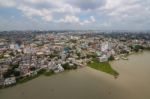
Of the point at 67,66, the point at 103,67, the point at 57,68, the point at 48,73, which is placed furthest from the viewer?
the point at 103,67

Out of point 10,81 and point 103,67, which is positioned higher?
point 10,81

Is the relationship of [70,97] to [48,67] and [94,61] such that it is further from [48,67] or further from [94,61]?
[94,61]

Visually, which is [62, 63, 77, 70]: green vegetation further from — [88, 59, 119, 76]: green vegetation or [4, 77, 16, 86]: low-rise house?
[4, 77, 16, 86]: low-rise house

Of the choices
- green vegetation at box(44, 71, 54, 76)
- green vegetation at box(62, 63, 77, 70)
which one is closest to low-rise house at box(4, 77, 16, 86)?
green vegetation at box(44, 71, 54, 76)

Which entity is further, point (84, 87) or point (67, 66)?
point (67, 66)

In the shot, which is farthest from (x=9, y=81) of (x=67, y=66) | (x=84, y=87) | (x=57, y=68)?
(x=67, y=66)

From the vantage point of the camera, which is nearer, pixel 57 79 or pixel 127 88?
pixel 127 88

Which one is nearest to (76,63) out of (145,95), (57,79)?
(57,79)

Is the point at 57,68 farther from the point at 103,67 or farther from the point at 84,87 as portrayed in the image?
the point at 84,87
